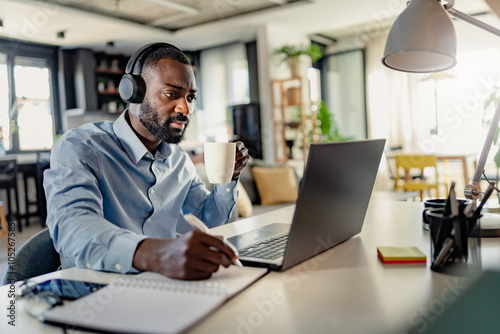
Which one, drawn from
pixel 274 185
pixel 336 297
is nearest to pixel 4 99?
pixel 274 185

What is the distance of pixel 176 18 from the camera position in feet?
19.9

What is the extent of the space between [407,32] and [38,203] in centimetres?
583

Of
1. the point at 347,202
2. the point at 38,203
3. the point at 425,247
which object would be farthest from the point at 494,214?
the point at 38,203

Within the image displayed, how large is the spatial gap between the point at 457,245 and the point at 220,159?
23.4 inches

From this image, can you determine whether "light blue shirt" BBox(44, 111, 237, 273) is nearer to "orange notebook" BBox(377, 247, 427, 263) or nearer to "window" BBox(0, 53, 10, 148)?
"orange notebook" BBox(377, 247, 427, 263)

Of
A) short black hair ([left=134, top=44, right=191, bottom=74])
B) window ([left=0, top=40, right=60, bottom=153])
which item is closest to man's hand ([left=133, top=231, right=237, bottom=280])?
short black hair ([left=134, top=44, right=191, bottom=74])

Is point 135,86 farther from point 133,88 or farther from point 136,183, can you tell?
point 136,183

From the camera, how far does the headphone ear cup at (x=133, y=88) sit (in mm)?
1242

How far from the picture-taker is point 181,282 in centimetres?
67

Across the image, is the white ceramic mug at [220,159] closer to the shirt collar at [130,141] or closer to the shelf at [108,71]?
the shirt collar at [130,141]

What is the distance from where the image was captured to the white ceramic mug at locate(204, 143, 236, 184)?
110cm

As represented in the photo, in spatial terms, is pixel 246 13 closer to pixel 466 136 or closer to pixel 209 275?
pixel 466 136

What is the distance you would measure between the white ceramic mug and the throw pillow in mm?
2816

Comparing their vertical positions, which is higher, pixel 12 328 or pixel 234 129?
pixel 234 129
